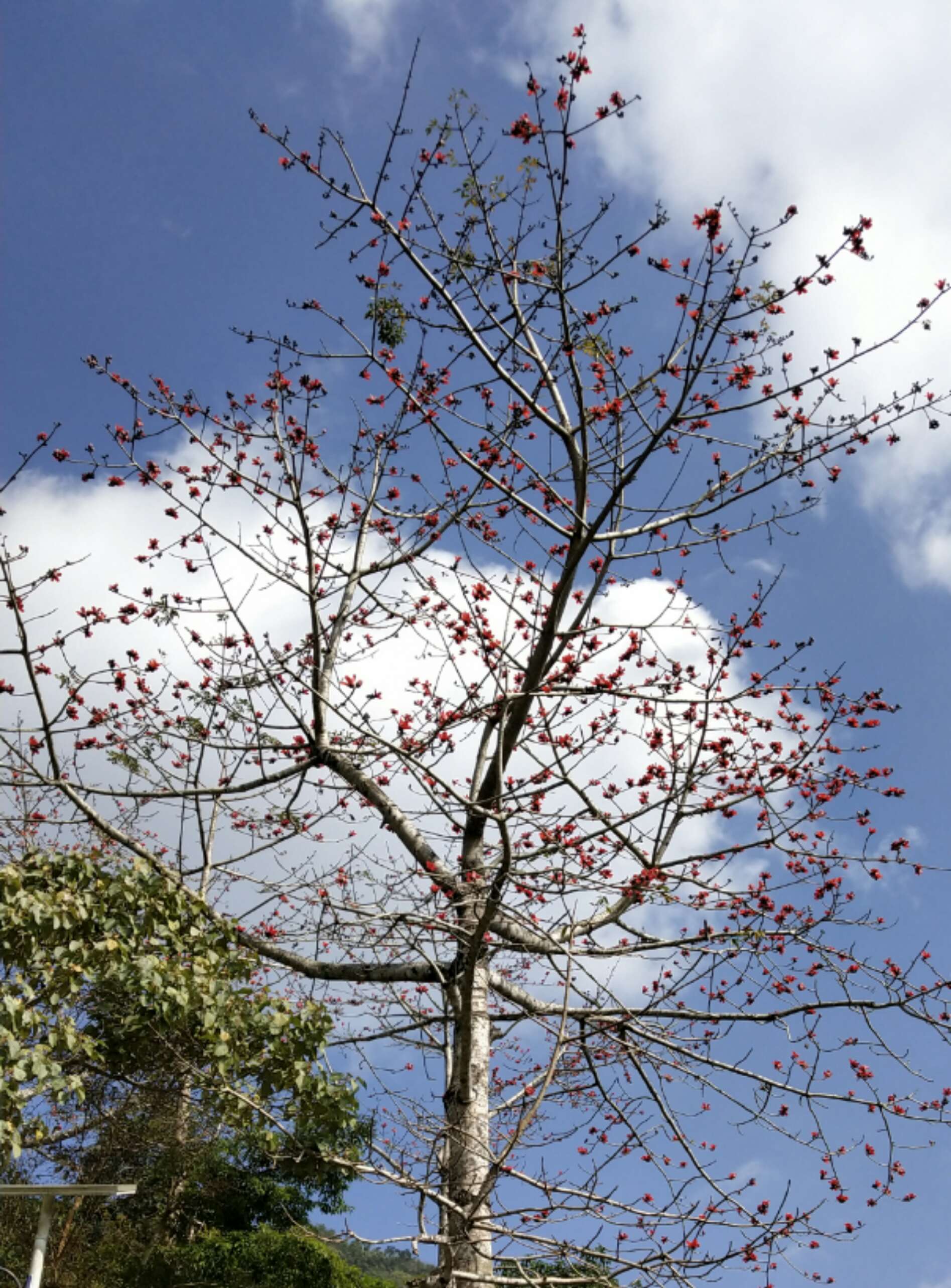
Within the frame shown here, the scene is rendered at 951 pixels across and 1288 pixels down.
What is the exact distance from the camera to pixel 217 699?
6.56 metres

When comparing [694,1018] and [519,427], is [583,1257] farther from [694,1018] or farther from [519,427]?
[519,427]

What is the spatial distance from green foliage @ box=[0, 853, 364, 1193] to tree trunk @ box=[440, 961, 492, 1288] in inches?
49.2

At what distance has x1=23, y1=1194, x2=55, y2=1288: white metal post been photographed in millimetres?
5672

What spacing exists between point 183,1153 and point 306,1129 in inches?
237

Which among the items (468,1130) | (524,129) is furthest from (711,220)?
(468,1130)

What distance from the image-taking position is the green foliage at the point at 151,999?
6.16 m

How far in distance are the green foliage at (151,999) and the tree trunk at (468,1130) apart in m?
1.25

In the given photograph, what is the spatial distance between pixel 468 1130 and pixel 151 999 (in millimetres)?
2162

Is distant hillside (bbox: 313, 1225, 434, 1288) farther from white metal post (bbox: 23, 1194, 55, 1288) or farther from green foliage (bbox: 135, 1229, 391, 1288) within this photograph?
white metal post (bbox: 23, 1194, 55, 1288)

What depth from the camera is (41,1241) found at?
5773 millimetres

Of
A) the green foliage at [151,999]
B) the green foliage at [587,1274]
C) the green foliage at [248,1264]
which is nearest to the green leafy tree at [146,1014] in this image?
the green foliage at [151,999]

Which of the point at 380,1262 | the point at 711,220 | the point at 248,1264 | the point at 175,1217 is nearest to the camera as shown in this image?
the point at 711,220

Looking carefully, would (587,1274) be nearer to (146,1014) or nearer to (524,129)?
(146,1014)

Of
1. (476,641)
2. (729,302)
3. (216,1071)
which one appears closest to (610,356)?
(729,302)
